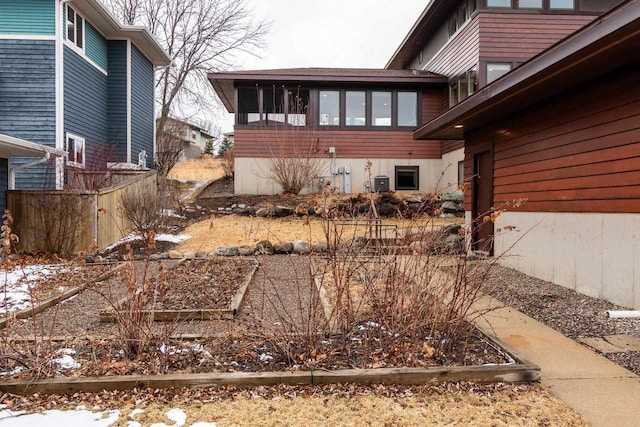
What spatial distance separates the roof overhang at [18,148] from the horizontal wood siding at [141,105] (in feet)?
21.6

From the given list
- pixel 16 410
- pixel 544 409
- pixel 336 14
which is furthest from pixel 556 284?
pixel 336 14

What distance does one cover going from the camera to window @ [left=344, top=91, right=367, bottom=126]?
54.6 feet

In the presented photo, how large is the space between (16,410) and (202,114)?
25.0 metres

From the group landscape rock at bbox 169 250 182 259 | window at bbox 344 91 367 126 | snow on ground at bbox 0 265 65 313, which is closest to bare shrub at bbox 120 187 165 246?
landscape rock at bbox 169 250 182 259

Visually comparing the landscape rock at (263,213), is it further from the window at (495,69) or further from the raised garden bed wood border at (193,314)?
the raised garden bed wood border at (193,314)

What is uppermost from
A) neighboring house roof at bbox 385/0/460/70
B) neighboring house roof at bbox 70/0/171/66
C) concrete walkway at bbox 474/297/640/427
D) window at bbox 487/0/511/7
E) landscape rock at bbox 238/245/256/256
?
neighboring house roof at bbox 385/0/460/70

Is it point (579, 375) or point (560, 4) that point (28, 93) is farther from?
point (560, 4)

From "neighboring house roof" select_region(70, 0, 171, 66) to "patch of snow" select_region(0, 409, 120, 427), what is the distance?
45.5 ft

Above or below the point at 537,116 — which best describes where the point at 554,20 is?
above

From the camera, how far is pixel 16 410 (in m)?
2.72

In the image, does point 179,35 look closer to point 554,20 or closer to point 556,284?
point 554,20

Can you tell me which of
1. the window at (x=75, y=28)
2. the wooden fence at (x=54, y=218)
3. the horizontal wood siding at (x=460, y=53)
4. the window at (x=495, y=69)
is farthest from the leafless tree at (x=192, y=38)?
the window at (x=495, y=69)

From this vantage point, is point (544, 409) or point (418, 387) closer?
point (544, 409)

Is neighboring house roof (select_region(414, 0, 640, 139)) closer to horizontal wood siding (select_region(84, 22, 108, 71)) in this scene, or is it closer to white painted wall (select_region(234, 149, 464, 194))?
white painted wall (select_region(234, 149, 464, 194))
